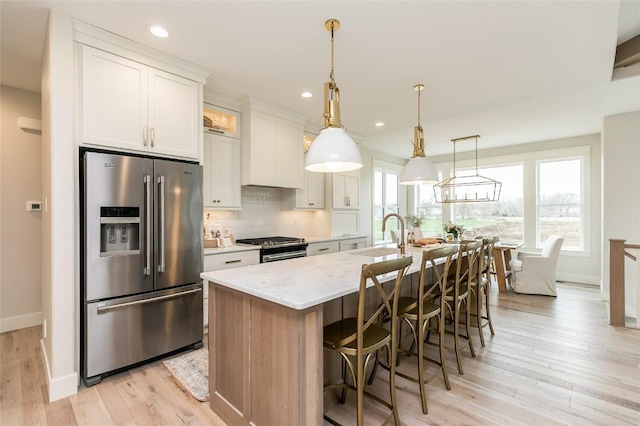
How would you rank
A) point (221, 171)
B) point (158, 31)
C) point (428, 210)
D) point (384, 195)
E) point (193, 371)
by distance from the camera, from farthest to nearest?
point (428, 210), point (384, 195), point (221, 171), point (193, 371), point (158, 31)

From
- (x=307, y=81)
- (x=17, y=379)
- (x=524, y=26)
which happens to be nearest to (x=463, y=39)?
(x=524, y=26)

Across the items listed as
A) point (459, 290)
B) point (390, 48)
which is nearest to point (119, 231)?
point (390, 48)

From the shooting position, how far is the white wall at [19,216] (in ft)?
11.0

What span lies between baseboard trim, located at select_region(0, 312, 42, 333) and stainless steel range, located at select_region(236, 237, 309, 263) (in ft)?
7.86

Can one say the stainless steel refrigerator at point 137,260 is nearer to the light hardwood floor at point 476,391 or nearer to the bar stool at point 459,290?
the light hardwood floor at point 476,391

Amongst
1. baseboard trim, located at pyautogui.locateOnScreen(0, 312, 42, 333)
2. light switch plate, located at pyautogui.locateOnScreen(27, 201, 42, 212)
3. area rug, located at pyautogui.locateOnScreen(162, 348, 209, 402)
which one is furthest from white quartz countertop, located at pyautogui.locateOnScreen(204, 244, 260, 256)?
baseboard trim, located at pyautogui.locateOnScreen(0, 312, 42, 333)

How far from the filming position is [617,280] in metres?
3.61

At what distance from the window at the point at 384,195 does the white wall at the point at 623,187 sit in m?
3.51

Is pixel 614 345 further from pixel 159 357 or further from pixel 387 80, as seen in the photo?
pixel 159 357

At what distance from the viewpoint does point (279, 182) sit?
423 cm

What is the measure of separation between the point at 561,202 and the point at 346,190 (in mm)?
4198

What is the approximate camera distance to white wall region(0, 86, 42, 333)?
334cm

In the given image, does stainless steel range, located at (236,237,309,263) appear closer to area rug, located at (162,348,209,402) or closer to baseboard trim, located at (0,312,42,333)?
area rug, located at (162,348,209,402)

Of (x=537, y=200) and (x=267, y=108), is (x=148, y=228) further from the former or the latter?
(x=537, y=200)
